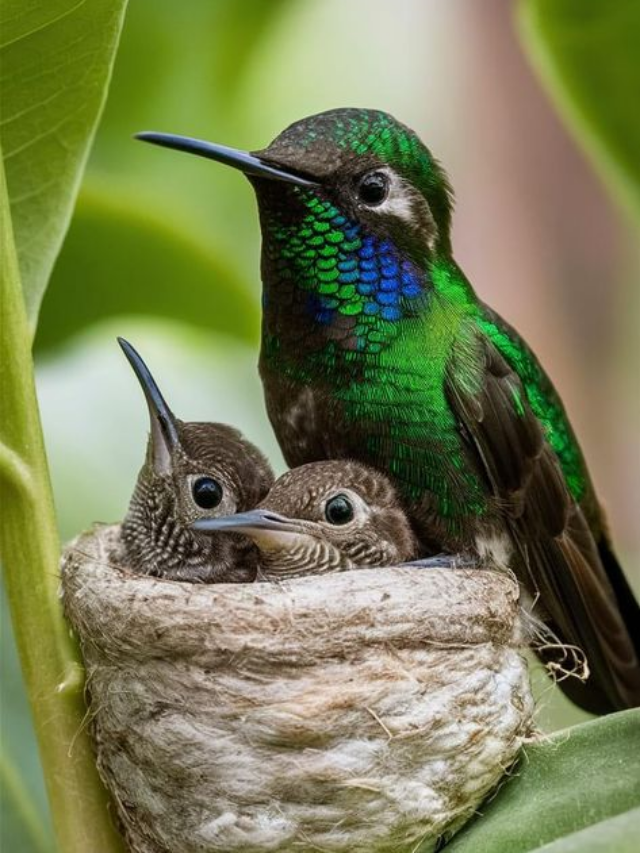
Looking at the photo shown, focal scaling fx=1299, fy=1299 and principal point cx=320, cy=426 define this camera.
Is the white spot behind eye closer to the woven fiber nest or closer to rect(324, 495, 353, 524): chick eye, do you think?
rect(324, 495, 353, 524): chick eye

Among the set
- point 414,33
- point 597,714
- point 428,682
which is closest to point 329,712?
point 428,682

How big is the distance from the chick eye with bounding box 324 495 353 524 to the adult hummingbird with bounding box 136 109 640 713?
90 mm

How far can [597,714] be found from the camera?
2.54 meters

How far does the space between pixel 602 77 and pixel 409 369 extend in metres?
0.61

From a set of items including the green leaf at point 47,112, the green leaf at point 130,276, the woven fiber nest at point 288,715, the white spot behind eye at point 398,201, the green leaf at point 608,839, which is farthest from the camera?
the green leaf at point 130,276

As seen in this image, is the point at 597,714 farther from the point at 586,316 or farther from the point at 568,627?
the point at 586,316

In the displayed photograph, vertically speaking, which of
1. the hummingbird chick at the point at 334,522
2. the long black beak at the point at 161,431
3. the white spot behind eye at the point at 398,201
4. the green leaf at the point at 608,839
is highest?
the white spot behind eye at the point at 398,201

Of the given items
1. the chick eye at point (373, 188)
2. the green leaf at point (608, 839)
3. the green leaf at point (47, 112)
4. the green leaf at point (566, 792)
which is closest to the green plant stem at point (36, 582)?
the green leaf at point (47, 112)

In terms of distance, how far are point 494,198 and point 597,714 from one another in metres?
3.50

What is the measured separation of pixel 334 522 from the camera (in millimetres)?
2418

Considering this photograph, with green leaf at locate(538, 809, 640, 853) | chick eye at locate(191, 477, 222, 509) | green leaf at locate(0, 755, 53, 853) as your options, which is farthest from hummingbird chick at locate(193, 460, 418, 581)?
green leaf at locate(538, 809, 640, 853)

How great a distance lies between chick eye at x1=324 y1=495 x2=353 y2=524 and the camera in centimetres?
236

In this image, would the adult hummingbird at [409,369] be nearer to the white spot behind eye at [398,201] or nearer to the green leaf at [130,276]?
the white spot behind eye at [398,201]

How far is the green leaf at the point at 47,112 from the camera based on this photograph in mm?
1923
